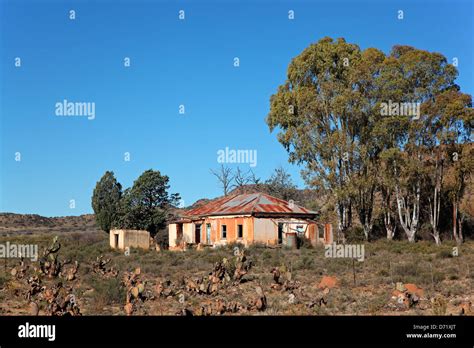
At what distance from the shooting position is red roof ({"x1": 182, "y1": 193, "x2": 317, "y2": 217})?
37938 millimetres

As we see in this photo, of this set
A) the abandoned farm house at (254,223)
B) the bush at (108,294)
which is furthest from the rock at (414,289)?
the abandoned farm house at (254,223)

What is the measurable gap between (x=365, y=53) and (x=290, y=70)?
5248 millimetres

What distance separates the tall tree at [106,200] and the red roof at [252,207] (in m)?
11.9

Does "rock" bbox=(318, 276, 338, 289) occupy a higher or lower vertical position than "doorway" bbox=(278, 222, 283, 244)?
lower

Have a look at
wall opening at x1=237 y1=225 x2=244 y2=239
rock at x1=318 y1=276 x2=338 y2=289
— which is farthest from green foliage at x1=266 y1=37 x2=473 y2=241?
rock at x1=318 y1=276 x2=338 y2=289

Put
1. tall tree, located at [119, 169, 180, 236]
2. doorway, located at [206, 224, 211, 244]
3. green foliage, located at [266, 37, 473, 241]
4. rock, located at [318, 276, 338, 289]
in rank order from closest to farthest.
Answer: rock, located at [318, 276, 338, 289] < green foliage, located at [266, 37, 473, 241] < doorway, located at [206, 224, 211, 244] < tall tree, located at [119, 169, 180, 236]

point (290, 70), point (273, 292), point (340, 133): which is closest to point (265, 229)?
point (340, 133)

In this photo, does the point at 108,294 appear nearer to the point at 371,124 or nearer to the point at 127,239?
the point at 127,239

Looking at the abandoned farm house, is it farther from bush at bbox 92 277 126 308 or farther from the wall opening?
bush at bbox 92 277 126 308

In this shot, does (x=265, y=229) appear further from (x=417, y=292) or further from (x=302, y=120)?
(x=417, y=292)

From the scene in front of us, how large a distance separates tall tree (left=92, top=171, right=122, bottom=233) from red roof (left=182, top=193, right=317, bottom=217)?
39.0 feet

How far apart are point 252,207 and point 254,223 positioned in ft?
4.06

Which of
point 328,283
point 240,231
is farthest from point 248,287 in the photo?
point 240,231
